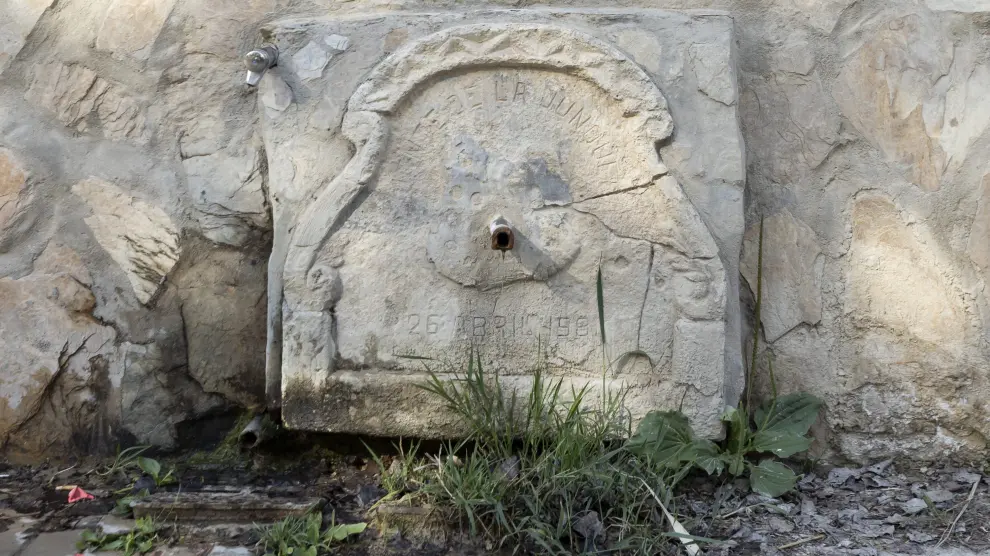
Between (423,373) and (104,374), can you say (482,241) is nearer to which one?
(423,373)

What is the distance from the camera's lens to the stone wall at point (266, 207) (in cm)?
241

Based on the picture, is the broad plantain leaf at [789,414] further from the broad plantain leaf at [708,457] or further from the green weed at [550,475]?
the green weed at [550,475]

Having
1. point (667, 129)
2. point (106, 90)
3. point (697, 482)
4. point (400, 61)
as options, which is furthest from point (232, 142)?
point (697, 482)

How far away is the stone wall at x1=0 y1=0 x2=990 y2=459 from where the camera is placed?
2406 mm

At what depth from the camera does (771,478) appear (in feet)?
7.23

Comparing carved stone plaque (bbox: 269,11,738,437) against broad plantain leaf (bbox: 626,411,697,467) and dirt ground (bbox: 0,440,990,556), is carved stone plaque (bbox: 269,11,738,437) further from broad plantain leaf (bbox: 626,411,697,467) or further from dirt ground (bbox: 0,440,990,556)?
dirt ground (bbox: 0,440,990,556)

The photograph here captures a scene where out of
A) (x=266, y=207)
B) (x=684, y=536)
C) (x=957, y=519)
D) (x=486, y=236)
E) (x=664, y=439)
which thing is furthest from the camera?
(x=266, y=207)

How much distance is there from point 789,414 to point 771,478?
0.23 metres

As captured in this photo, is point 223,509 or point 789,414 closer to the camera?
point 223,509

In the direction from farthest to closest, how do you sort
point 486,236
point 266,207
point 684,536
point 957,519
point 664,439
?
point 266,207 → point 486,236 → point 664,439 → point 957,519 → point 684,536

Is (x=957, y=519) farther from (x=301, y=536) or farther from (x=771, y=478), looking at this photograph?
(x=301, y=536)

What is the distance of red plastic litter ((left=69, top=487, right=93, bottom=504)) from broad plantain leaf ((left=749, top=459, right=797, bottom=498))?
1.69 meters

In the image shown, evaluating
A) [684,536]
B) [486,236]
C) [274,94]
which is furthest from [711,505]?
[274,94]

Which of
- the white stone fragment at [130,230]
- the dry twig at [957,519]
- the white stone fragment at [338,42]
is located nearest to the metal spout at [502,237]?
the white stone fragment at [338,42]
